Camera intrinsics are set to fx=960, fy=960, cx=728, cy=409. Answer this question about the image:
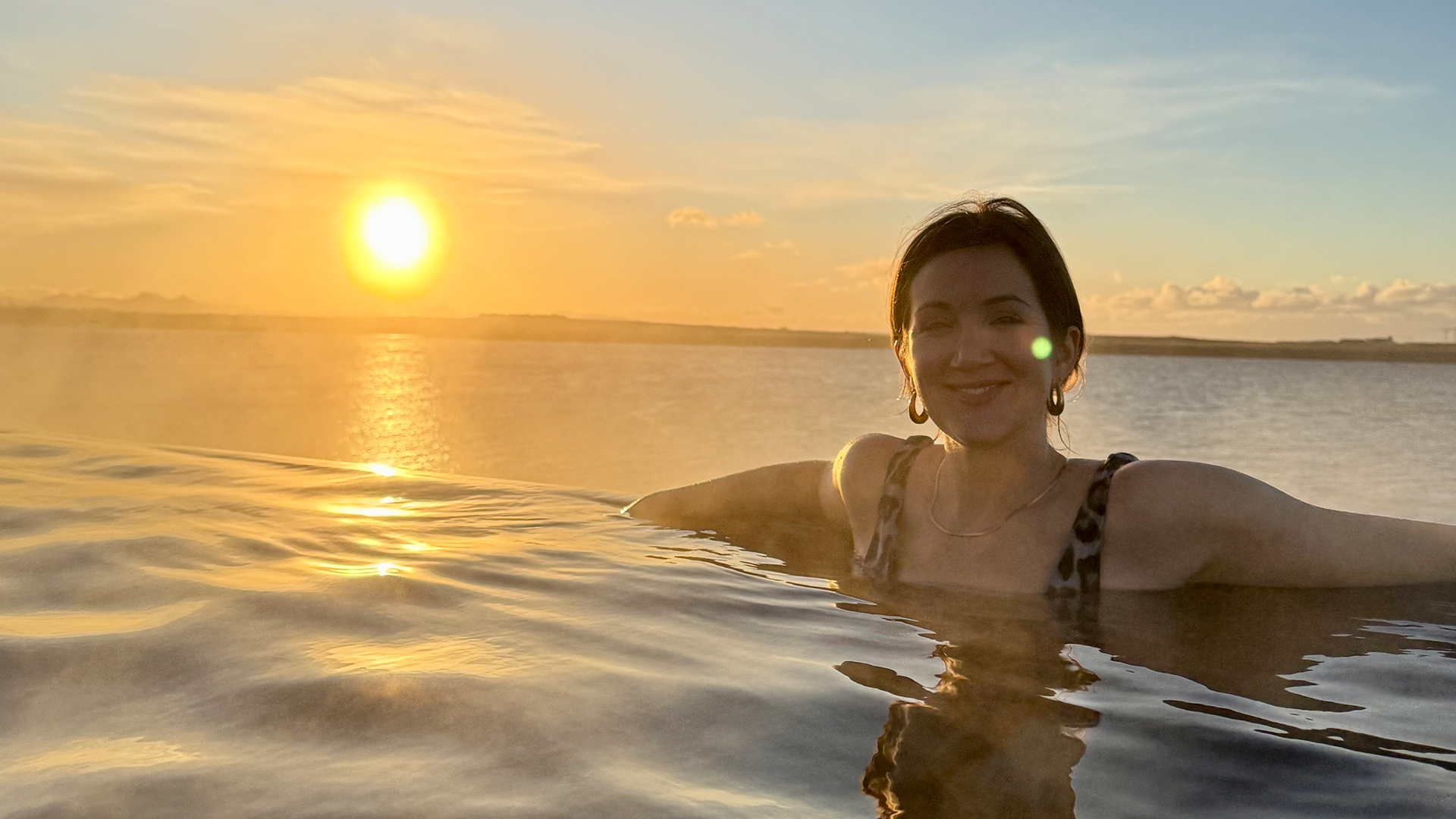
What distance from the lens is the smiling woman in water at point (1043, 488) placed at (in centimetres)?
332

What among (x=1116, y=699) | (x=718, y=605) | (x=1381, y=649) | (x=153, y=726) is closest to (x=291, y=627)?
(x=153, y=726)

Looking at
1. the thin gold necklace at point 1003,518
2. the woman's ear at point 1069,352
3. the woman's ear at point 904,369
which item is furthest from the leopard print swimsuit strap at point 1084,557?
the woman's ear at point 904,369

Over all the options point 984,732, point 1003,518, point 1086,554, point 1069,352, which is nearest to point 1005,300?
point 1069,352

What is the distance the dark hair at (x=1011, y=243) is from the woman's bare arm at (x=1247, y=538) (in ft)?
2.08

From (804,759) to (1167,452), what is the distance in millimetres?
14408

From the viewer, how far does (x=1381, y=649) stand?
299 centimetres

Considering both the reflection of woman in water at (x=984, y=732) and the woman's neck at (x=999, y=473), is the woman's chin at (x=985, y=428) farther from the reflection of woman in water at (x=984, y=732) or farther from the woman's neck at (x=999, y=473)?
the reflection of woman in water at (x=984, y=732)

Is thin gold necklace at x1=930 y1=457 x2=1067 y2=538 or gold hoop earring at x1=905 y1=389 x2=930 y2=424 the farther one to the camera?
gold hoop earring at x1=905 y1=389 x2=930 y2=424

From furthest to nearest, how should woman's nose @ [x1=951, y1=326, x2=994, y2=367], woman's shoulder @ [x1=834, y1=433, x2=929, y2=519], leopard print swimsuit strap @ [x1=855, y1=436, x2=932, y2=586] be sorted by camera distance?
woman's shoulder @ [x1=834, y1=433, x2=929, y2=519] < leopard print swimsuit strap @ [x1=855, y1=436, x2=932, y2=586] < woman's nose @ [x1=951, y1=326, x2=994, y2=367]

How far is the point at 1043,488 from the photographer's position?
3.58 metres

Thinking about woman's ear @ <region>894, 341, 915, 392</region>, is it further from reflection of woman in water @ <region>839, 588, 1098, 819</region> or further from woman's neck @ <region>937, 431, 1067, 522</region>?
reflection of woman in water @ <region>839, 588, 1098, 819</region>

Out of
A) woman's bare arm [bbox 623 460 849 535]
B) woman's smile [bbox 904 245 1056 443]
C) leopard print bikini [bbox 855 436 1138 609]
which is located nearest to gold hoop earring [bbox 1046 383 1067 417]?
woman's smile [bbox 904 245 1056 443]

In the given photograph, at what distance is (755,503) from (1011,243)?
7.06 feet

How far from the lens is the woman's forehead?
3.39 metres
